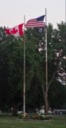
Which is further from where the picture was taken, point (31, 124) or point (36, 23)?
point (36, 23)

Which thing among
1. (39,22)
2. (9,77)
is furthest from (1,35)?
(39,22)

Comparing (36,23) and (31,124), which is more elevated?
(36,23)

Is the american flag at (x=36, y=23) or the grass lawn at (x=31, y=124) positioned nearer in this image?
the grass lawn at (x=31, y=124)

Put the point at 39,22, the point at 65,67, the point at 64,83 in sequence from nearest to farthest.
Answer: the point at 39,22
the point at 65,67
the point at 64,83

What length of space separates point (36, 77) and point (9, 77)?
250 inches

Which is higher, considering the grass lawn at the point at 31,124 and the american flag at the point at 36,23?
the american flag at the point at 36,23

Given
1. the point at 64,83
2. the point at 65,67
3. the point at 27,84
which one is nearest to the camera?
the point at 27,84

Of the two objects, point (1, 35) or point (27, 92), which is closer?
point (27, 92)

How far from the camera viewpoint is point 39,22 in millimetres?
42094

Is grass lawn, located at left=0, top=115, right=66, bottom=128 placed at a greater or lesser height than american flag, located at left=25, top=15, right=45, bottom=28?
lesser

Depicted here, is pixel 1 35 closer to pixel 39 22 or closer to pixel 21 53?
pixel 21 53

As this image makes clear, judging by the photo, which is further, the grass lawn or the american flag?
the american flag

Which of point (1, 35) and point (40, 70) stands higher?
point (1, 35)

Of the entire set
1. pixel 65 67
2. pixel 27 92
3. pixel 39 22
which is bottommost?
pixel 27 92
